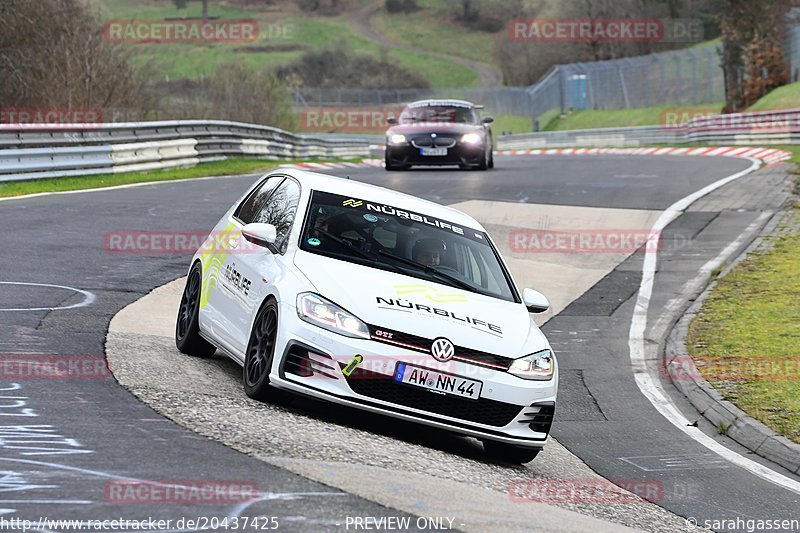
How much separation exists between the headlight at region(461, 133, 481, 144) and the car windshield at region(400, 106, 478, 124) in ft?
0.99

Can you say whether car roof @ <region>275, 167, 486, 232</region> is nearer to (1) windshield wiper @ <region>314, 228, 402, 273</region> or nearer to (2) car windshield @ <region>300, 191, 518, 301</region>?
(2) car windshield @ <region>300, 191, 518, 301</region>

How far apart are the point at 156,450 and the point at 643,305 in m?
9.95

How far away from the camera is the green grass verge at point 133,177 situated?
23281mm

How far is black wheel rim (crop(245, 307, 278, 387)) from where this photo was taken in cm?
824

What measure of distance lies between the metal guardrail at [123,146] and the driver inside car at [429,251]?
50.2 ft

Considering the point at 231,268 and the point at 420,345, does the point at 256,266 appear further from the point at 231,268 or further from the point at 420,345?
the point at 420,345

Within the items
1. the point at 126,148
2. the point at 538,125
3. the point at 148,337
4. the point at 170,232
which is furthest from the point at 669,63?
the point at 148,337

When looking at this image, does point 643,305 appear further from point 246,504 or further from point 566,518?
point 246,504

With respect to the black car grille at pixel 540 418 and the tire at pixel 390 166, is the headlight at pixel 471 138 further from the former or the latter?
→ the black car grille at pixel 540 418
